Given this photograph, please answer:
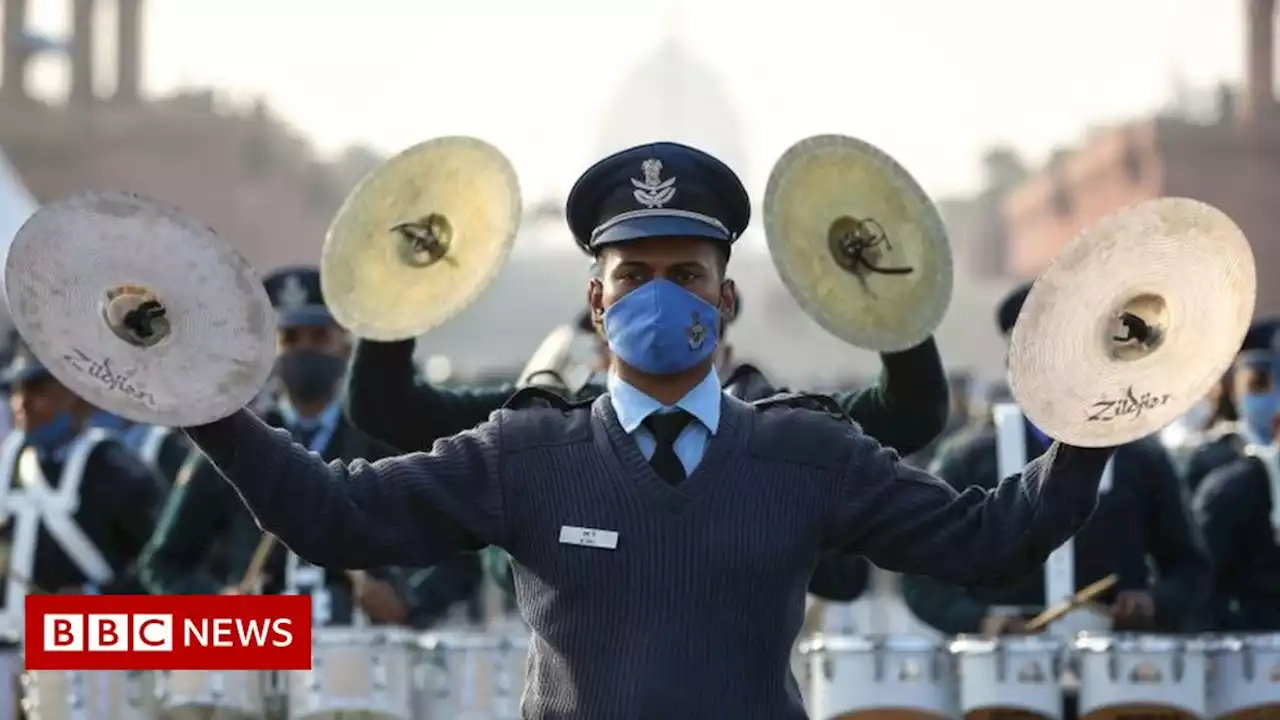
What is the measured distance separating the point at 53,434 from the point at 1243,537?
4.46 m

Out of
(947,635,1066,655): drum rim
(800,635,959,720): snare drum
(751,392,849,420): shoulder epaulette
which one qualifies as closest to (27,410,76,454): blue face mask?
(800,635,959,720): snare drum

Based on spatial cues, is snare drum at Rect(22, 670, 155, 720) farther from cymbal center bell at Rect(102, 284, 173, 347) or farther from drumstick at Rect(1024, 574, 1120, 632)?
cymbal center bell at Rect(102, 284, 173, 347)

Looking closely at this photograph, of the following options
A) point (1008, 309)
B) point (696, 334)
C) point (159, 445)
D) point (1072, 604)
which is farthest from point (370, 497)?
point (159, 445)

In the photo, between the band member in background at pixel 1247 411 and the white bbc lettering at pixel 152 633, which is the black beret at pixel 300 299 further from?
the band member in background at pixel 1247 411

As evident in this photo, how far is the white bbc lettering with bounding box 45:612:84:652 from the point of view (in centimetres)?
746

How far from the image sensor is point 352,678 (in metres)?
7.45

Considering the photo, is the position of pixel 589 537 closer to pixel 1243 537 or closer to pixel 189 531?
pixel 189 531

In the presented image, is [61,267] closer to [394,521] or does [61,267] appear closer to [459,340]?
[394,521]

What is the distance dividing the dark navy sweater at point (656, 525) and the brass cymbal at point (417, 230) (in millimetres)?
1519

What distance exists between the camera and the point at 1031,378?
4328 mm

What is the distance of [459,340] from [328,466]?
67695mm

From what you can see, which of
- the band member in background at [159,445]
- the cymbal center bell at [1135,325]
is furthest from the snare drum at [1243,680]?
the band member in background at [159,445]

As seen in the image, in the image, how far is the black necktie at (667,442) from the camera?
4.43 meters

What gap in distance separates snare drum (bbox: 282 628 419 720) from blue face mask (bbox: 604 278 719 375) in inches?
127
